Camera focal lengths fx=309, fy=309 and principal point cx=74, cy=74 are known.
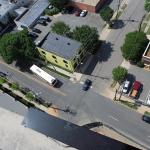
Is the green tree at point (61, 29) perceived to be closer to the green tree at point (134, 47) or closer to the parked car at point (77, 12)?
the parked car at point (77, 12)

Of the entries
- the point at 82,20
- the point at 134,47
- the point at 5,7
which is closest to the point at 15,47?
the point at 5,7

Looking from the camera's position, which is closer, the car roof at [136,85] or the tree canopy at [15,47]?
the car roof at [136,85]

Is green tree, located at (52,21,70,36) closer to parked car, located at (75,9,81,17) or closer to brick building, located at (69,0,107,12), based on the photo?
parked car, located at (75,9,81,17)

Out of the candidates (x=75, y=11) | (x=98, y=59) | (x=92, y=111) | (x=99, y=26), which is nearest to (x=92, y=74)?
(x=98, y=59)

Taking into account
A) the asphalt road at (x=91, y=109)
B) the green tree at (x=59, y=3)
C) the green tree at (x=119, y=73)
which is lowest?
the asphalt road at (x=91, y=109)

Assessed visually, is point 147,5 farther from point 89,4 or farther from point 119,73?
point 119,73

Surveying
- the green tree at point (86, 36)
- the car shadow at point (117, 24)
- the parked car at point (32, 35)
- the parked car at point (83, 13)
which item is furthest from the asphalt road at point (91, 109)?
the parked car at point (83, 13)

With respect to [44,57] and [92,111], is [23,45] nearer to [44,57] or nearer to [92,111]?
[44,57]
